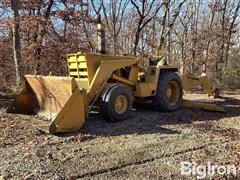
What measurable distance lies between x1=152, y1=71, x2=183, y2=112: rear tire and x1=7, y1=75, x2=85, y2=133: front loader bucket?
244 cm

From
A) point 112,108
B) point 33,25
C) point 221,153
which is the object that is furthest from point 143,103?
point 33,25

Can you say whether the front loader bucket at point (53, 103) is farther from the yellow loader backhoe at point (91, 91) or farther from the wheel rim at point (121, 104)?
the wheel rim at point (121, 104)

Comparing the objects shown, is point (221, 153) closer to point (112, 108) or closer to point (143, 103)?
point (112, 108)

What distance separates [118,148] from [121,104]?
210cm

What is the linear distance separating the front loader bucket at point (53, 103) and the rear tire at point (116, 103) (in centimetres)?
60

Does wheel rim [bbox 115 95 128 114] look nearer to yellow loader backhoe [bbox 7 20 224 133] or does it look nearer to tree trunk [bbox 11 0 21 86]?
yellow loader backhoe [bbox 7 20 224 133]

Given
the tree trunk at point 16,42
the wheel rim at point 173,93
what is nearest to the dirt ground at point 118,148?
the wheel rim at point 173,93

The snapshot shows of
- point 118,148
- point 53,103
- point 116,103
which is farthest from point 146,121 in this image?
point 118,148

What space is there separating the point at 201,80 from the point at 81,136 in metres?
5.21

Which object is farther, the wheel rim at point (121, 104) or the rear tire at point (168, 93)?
the rear tire at point (168, 93)

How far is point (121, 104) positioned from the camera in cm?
756

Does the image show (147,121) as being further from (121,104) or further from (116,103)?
(116,103)

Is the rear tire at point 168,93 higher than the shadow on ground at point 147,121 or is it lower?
higher

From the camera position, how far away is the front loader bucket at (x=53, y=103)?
6.21 m
